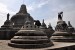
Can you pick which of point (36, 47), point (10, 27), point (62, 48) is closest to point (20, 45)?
point (36, 47)

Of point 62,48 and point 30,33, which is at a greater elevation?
point 30,33

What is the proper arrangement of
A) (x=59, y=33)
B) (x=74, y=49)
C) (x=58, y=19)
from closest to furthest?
(x=74, y=49), (x=59, y=33), (x=58, y=19)

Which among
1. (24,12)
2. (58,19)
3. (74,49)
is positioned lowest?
(74,49)

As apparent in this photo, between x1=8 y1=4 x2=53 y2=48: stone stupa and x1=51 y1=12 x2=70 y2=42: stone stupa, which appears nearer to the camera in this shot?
x1=8 y1=4 x2=53 y2=48: stone stupa

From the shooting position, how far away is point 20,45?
13.8 meters

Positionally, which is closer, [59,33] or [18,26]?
[59,33]

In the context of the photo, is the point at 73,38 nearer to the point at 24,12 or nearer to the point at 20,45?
the point at 20,45

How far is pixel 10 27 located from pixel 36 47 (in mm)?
18668

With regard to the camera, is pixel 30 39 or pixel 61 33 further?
pixel 61 33

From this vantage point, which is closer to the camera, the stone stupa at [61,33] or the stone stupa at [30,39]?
the stone stupa at [30,39]

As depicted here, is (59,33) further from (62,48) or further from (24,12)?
(24,12)

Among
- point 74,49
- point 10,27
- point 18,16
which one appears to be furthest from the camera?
point 18,16

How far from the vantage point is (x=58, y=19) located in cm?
2580

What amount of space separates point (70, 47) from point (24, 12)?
67.5ft
